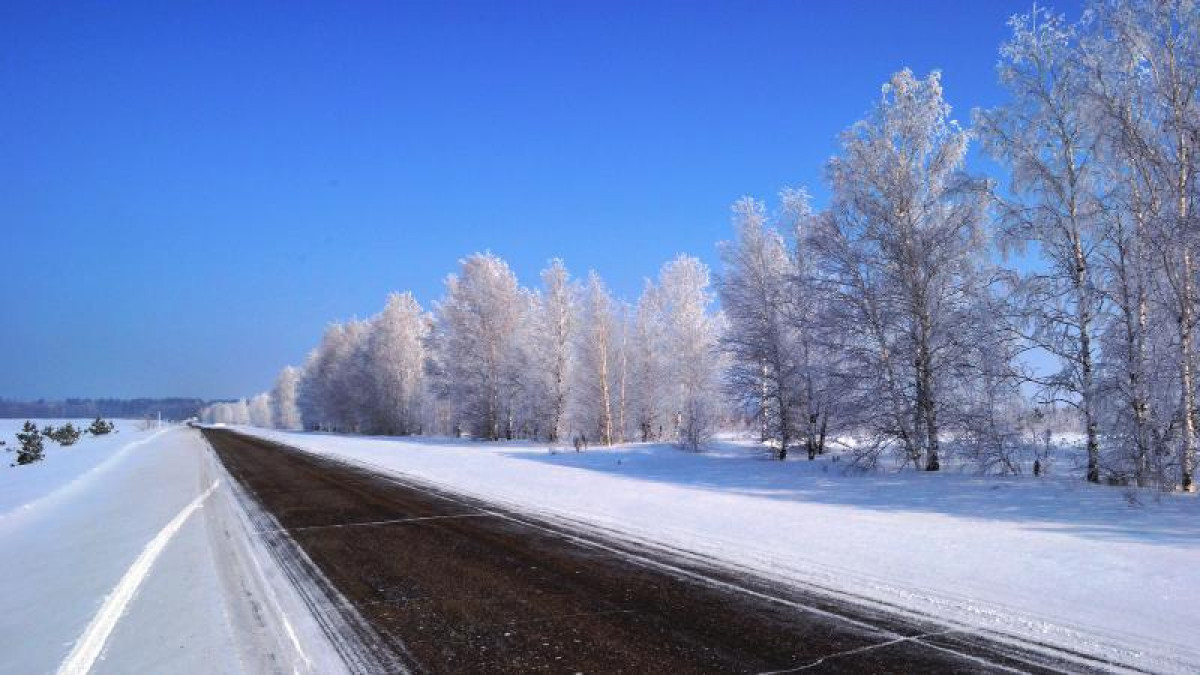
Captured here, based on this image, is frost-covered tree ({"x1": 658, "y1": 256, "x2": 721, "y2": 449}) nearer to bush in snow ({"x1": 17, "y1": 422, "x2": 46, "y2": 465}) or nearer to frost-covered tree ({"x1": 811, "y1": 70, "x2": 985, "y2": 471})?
frost-covered tree ({"x1": 811, "y1": 70, "x2": 985, "y2": 471})

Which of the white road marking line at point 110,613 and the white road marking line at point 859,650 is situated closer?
the white road marking line at point 859,650

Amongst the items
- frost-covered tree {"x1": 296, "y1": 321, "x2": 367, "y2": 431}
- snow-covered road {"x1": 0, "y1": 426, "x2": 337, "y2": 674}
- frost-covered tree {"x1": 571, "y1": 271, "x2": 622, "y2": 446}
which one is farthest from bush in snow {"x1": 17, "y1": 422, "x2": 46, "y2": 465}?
frost-covered tree {"x1": 296, "y1": 321, "x2": 367, "y2": 431}

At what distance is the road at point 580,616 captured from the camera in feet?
15.4

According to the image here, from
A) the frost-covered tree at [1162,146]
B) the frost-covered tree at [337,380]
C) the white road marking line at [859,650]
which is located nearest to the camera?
the white road marking line at [859,650]

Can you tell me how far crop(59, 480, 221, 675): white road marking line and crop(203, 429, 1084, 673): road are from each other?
161 cm

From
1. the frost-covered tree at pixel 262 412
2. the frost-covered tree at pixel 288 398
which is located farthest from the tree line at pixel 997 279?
the frost-covered tree at pixel 262 412

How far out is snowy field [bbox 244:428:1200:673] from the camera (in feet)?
18.3

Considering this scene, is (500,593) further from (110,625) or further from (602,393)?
(602,393)

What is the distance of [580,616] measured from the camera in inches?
228

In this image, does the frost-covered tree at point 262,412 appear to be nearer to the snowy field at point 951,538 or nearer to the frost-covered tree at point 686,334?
the frost-covered tree at point 686,334

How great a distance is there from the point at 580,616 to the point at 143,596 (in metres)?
4.46

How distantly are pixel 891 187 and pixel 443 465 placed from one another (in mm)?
16432

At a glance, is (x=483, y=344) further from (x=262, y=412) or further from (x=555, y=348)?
(x=262, y=412)

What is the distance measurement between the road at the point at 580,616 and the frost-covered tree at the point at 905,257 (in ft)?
36.4
